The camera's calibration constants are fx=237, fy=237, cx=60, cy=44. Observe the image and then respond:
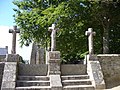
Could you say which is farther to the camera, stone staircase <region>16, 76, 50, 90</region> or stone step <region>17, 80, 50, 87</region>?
stone step <region>17, 80, 50, 87</region>

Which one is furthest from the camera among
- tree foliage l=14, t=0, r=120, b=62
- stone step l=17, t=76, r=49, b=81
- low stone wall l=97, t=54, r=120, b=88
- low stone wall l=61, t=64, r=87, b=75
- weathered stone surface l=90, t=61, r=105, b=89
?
tree foliage l=14, t=0, r=120, b=62

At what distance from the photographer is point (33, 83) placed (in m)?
12.2

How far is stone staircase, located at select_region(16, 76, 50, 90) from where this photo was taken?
1170cm

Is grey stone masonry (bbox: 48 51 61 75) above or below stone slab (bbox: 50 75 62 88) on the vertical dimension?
above

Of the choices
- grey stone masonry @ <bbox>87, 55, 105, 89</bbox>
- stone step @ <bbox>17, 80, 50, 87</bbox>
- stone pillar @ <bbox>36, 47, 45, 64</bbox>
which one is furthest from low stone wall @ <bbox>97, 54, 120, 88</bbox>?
stone pillar @ <bbox>36, 47, 45, 64</bbox>

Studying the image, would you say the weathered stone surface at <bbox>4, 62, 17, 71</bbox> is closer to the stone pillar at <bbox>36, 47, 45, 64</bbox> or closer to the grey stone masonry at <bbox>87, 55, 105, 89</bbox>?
the grey stone masonry at <bbox>87, 55, 105, 89</bbox>

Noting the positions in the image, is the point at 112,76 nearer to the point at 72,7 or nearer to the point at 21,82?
the point at 21,82

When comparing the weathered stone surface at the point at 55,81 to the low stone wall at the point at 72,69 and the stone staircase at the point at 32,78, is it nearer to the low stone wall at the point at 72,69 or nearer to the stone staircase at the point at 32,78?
the stone staircase at the point at 32,78

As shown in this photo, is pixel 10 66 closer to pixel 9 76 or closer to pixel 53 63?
pixel 9 76

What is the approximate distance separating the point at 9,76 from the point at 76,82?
351 cm

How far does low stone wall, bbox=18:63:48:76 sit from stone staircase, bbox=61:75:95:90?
139cm

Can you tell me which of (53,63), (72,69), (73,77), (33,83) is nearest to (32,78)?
(33,83)

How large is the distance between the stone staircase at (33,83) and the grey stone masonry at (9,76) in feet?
1.08

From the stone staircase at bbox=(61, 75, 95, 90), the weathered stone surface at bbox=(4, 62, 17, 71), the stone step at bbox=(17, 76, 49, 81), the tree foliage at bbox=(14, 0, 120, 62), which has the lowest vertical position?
the stone staircase at bbox=(61, 75, 95, 90)
